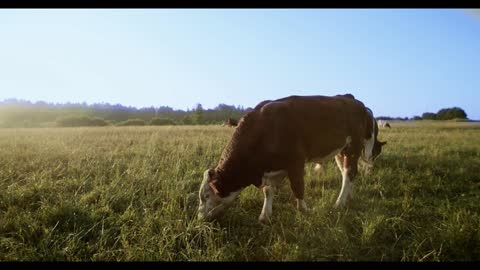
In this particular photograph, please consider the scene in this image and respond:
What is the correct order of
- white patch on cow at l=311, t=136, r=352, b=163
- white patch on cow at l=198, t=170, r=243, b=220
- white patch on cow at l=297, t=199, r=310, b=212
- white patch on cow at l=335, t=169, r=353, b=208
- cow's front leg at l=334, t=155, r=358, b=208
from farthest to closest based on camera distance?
white patch on cow at l=311, t=136, r=352, b=163 → cow's front leg at l=334, t=155, r=358, b=208 → white patch on cow at l=335, t=169, r=353, b=208 → white patch on cow at l=297, t=199, r=310, b=212 → white patch on cow at l=198, t=170, r=243, b=220

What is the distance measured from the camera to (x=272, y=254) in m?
4.34

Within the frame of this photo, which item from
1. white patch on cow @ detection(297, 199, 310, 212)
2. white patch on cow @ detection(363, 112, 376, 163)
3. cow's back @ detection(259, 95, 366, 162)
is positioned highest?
cow's back @ detection(259, 95, 366, 162)

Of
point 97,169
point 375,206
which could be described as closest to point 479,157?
point 375,206

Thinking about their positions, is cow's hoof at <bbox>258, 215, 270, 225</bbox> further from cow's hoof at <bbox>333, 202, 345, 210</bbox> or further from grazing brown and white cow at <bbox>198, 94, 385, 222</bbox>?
cow's hoof at <bbox>333, 202, 345, 210</bbox>

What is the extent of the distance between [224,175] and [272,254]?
165cm

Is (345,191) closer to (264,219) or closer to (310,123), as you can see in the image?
(310,123)

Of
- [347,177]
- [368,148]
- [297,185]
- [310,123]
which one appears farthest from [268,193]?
[368,148]

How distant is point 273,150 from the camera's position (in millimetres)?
5797

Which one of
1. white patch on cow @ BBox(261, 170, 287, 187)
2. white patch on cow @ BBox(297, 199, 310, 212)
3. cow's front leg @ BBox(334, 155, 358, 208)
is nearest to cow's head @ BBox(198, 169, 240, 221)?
white patch on cow @ BBox(261, 170, 287, 187)

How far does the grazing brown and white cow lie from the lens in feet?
18.5

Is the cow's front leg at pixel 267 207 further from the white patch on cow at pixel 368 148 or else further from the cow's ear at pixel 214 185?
the white patch on cow at pixel 368 148

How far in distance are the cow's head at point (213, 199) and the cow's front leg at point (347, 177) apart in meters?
1.98

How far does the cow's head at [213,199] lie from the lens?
5.47 metres
